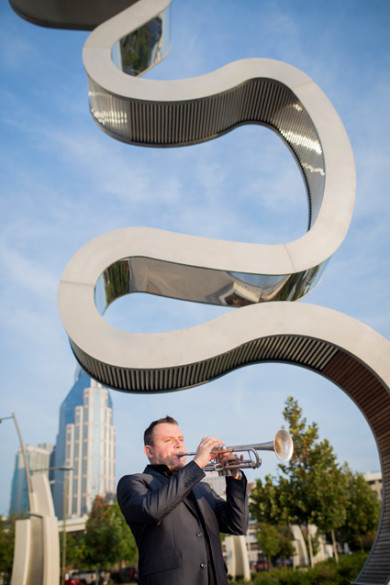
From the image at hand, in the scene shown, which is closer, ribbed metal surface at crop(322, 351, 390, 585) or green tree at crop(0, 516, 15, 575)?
ribbed metal surface at crop(322, 351, 390, 585)

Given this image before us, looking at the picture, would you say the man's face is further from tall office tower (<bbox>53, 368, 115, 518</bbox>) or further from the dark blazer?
tall office tower (<bbox>53, 368, 115, 518</bbox>)

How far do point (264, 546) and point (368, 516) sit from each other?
8.95 metres

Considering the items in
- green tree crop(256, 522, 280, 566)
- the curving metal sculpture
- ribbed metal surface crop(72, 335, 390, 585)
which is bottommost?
green tree crop(256, 522, 280, 566)

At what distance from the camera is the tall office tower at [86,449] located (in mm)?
181875

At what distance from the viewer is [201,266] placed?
1014cm

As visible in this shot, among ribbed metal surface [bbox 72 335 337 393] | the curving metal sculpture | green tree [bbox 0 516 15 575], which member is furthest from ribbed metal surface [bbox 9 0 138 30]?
green tree [bbox 0 516 15 575]

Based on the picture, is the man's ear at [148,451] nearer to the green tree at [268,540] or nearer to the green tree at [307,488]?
the green tree at [307,488]

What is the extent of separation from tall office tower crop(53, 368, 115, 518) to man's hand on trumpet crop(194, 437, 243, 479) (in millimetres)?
182725

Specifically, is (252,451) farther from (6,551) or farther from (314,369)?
(6,551)

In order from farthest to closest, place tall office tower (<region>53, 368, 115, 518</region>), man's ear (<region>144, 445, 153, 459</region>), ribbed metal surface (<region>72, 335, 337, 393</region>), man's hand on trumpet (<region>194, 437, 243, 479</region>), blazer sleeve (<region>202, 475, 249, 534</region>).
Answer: tall office tower (<region>53, 368, 115, 518</region>)
ribbed metal surface (<region>72, 335, 337, 393</region>)
man's ear (<region>144, 445, 153, 459</region>)
blazer sleeve (<region>202, 475, 249, 534</region>)
man's hand on trumpet (<region>194, 437, 243, 479</region>)

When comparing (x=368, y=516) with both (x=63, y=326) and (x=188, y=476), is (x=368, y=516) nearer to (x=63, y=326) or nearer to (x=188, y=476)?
(x=63, y=326)

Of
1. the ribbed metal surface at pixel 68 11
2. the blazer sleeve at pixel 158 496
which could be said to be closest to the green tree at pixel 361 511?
the ribbed metal surface at pixel 68 11

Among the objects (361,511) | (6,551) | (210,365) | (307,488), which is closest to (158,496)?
(210,365)

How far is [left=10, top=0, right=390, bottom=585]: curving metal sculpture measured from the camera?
920cm
